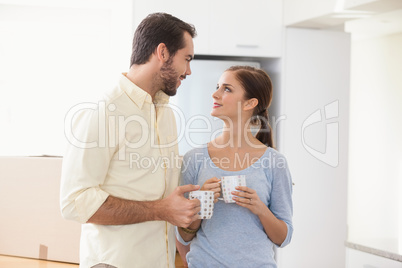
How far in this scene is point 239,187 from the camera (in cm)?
148

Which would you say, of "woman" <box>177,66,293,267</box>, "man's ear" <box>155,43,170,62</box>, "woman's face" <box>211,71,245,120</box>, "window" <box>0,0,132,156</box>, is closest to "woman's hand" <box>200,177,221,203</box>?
"woman" <box>177,66,293,267</box>

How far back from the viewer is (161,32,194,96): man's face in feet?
5.28

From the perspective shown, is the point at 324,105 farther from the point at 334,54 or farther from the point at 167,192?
the point at 167,192

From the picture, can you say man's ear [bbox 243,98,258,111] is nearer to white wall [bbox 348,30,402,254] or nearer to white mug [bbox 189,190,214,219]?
white mug [bbox 189,190,214,219]

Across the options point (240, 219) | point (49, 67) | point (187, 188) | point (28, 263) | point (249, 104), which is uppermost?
point (49, 67)

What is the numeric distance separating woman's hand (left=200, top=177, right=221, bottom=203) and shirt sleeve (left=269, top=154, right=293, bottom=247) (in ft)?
0.62

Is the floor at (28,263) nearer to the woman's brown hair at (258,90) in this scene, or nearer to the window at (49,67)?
the woman's brown hair at (258,90)

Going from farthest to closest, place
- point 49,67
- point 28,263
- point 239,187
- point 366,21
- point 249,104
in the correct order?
1. point 366,21
2. point 49,67
3. point 28,263
4. point 249,104
5. point 239,187

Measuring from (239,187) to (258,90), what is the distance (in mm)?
379

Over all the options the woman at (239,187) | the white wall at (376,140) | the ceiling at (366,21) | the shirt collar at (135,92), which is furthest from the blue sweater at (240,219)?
the white wall at (376,140)

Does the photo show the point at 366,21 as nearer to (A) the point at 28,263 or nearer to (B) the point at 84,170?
(A) the point at 28,263

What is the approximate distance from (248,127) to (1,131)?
119 inches

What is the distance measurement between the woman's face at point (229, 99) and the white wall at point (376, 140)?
4.00m

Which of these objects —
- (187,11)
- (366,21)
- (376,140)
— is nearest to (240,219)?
(187,11)
